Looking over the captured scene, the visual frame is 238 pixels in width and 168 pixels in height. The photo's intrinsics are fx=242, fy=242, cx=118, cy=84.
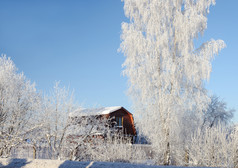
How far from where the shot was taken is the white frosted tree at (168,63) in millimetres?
13094

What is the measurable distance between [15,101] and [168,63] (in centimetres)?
1064

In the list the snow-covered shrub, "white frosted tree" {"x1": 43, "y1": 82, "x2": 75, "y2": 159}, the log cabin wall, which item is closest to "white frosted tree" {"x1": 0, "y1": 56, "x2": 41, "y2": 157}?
"white frosted tree" {"x1": 43, "y1": 82, "x2": 75, "y2": 159}

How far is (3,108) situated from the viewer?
15.9 meters

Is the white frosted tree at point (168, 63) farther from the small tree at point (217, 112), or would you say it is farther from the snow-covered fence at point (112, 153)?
the small tree at point (217, 112)

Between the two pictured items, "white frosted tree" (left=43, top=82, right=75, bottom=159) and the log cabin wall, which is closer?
"white frosted tree" (left=43, top=82, right=75, bottom=159)

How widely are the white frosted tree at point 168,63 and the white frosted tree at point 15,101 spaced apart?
6048 mm

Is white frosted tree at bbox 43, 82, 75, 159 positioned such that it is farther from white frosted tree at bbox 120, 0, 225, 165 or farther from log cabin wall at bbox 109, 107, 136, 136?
log cabin wall at bbox 109, 107, 136, 136

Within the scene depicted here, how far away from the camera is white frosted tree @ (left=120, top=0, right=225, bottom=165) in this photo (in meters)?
13.1

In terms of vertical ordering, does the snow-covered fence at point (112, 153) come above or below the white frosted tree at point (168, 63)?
below

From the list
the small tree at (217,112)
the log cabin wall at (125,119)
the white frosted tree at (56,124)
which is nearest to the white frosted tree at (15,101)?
the white frosted tree at (56,124)

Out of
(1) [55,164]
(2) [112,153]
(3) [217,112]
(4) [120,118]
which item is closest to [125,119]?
(4) [120,118]

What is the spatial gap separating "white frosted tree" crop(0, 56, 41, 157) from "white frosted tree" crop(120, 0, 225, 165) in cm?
605

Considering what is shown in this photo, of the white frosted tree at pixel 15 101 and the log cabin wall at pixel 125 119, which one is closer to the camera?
the white frosted tree at pixel 15 101

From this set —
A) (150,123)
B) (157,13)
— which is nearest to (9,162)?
(150,123)
